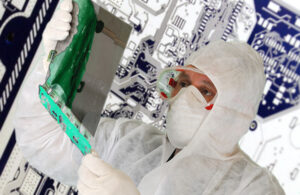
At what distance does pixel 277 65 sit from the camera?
64.4 inches

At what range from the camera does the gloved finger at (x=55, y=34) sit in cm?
123

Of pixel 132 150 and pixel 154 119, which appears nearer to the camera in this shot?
pixel 132 150

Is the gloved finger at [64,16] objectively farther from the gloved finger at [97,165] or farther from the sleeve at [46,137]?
the gloved finger at [97,165]

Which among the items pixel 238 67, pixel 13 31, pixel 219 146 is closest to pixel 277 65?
pixel 238 67

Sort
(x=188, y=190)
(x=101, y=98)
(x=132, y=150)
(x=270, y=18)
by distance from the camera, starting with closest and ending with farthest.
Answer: (x=101, y=98) → (x=188, y=190) → (x=132, y=150) → (x=270, y=18)

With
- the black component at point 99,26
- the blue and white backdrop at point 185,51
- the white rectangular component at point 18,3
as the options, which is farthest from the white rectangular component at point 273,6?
the white rectangular component at point 18,3

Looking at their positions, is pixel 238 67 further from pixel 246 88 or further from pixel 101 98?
pixel 101 98

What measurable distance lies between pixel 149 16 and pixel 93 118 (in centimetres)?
85

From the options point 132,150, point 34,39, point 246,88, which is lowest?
point 132,150

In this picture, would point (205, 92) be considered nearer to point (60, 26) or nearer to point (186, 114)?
point (186, 114)

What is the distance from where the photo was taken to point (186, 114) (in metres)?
1.27

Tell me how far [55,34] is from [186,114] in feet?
2.14

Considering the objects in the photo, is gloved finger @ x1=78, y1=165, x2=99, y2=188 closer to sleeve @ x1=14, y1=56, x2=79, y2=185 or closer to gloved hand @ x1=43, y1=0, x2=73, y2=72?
sleeve @ x1=14, y1=56, x2=79, y2=185

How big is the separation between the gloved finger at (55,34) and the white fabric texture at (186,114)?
1.76 feet
